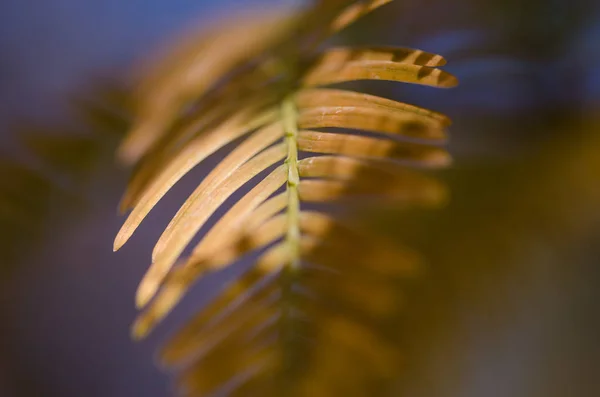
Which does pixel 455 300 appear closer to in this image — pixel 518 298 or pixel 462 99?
pixel 518 298

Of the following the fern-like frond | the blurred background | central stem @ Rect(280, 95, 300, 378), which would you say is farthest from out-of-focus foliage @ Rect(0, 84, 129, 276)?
central stem @ Rect(280, 95, 300, 378)

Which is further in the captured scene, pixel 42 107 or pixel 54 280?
pixel 54 280

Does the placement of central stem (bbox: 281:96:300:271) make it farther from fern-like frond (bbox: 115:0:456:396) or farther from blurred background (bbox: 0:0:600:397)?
blurred background (bbox: 0:0:600:397)

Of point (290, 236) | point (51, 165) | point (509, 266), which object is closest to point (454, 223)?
point (509, 266)

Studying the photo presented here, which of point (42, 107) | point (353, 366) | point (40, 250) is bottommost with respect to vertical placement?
point (353, 366)

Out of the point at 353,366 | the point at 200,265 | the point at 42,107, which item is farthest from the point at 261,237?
the point at 42,107

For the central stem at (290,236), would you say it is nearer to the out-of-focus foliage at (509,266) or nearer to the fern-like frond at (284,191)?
the fern-like frond at (284,191)
